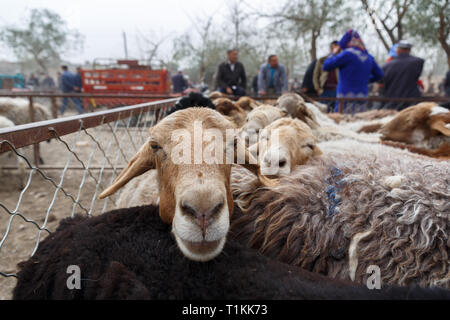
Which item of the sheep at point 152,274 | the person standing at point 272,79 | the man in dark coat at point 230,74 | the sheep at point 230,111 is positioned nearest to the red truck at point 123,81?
the man in dark coat at point 230,74

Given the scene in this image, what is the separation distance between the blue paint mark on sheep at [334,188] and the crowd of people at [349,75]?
501cm

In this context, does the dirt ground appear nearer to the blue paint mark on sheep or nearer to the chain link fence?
the chain link fence

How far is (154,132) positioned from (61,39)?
48.5 meters

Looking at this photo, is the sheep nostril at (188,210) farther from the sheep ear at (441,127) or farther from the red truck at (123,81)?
the red truck at (123,81)

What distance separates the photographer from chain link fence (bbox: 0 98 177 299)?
67.7 inches

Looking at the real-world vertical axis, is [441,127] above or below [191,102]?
below

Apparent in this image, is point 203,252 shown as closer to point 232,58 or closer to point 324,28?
point 232,58

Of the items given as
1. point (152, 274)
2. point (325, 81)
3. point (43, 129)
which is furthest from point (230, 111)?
point (325, 81)

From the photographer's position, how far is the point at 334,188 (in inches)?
85.4

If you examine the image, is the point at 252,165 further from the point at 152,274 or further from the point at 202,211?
the point at 152,274

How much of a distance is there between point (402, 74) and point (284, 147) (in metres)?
6.87
